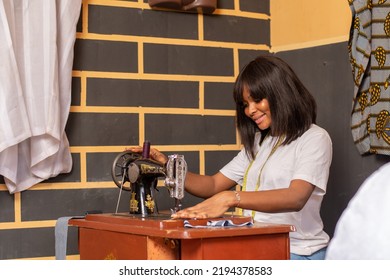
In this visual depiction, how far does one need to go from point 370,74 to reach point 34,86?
1.41 meters

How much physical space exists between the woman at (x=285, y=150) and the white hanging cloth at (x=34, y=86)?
471 mm

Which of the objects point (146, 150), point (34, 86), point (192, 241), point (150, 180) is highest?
point (34, 86)

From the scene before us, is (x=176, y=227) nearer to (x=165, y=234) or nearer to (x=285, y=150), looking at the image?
(x=165, y=234)

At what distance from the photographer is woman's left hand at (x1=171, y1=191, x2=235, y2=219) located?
6.97 ft

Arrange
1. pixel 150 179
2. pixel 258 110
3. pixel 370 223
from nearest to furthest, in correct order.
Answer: pixel 370 223
pixel 150 179
pixel 258 110

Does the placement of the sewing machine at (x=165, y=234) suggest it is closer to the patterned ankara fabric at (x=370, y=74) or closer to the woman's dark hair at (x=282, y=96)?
the woman's dark hair at (x=282, y=96)

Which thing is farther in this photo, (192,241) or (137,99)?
(137,99)

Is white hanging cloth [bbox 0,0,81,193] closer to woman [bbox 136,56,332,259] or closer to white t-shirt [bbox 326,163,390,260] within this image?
woman [bbox 136,56,332,259]

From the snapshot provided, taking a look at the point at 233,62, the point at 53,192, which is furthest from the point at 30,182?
the point at 233,62

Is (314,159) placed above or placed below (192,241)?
above

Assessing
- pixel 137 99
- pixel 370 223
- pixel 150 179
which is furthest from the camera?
pixel 137 99

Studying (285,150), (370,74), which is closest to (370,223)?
(285,150)

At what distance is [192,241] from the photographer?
1965mm

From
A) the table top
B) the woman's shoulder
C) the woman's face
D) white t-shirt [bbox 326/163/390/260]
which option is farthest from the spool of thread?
white t-shirt [bbox 326/163/390/260]
